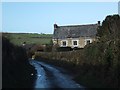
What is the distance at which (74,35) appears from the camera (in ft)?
299

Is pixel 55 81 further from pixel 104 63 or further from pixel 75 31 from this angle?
pixel 75 31

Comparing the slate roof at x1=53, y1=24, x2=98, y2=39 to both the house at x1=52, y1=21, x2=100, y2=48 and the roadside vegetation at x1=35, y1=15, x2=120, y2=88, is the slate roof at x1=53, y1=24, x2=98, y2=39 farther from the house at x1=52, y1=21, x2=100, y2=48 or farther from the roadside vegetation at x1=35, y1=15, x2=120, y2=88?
the roadside vegetation at x1=35, y1=15, x2=120, y2=88

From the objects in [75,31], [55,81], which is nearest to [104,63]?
[55,81]

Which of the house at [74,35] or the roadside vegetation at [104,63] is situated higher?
the house at [74,35]

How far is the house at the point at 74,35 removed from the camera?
288 feet

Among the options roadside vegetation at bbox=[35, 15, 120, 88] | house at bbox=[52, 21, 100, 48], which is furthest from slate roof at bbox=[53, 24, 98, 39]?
roadside vegetation at bbox=[35, 15, 120, 88]

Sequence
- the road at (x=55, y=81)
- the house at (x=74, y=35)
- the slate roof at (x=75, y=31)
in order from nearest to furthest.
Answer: the road at (x=55, y=81) < the house at (x=74, y=35) < the slate roof at (x=75, y=31)

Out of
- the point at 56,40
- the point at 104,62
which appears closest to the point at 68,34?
the point at 56,40

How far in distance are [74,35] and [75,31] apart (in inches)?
80.0

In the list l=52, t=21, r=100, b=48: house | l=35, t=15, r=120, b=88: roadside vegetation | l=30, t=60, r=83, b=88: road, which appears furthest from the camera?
l=52, t=21, r=100, b=48: house

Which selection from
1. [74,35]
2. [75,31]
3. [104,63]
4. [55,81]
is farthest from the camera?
[75,31]

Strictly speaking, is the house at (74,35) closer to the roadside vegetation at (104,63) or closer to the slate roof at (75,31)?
the slate roof at (75,31)

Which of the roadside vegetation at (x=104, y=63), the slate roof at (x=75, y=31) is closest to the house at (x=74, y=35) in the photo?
the slate roof at (x=75, y=31)

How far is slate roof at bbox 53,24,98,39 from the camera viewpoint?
8902 centimetres
